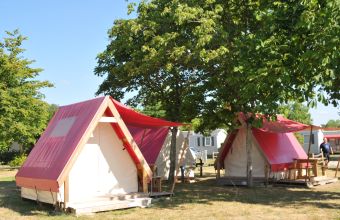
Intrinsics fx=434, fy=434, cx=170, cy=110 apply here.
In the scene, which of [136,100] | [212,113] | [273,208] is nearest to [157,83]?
[136,100]

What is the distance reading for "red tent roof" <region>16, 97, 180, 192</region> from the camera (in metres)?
11.8

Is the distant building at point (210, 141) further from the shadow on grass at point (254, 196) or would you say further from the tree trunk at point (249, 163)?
the shadow on grass at point (254, 196)

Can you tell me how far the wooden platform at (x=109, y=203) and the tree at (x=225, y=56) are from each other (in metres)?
4.07

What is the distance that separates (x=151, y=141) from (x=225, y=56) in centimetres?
663

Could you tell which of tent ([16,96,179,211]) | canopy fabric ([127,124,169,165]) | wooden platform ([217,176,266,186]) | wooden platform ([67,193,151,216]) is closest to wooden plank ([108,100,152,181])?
tent ([16,96,179,211])

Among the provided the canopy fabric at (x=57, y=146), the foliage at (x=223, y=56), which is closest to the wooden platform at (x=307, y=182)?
the foliage at (x=223, y=56)

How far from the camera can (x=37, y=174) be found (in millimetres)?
12547

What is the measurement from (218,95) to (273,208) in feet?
20.5

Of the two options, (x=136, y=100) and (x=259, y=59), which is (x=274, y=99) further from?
(x=136, y=100)

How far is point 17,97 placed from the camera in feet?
96.5

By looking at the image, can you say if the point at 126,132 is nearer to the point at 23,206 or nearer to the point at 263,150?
the point at 23,206

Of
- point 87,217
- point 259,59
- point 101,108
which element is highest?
point 259,59

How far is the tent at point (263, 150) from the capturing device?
17875mm

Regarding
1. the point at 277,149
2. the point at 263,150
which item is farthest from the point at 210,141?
the point at 263,150
